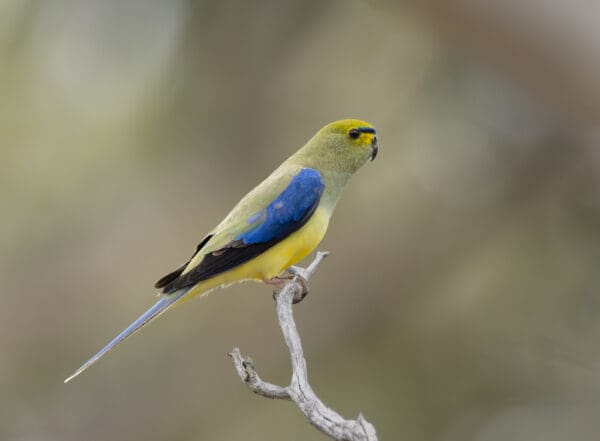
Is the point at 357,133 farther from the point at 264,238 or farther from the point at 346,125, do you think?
the point at 264,238

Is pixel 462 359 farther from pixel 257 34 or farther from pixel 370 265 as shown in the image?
pixel 257 34

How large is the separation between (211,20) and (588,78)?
381 cm

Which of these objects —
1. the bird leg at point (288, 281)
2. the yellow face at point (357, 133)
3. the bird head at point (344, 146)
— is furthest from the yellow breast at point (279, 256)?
the yellow face at point (357, 133)

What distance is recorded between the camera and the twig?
2.71 meters

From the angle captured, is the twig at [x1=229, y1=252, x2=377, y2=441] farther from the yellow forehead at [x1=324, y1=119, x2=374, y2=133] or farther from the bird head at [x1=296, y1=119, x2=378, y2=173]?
the yellow forehead at [x1=324, y1=119, x2=374, y2=133]

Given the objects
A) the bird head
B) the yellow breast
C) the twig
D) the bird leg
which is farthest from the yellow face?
the twig

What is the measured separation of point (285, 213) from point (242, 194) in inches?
132

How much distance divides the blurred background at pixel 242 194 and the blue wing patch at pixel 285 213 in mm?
3041

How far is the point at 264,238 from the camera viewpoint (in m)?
4.41

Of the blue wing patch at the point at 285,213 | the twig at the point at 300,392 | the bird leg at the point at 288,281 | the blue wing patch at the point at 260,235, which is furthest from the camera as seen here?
the bird leg at the point at 288,281

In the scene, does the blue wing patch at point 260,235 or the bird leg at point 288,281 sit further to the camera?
the bird leg at point 288,281

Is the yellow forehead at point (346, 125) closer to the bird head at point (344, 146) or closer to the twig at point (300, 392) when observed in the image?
the bird head at point (344, 146)

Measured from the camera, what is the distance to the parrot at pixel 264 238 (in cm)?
432

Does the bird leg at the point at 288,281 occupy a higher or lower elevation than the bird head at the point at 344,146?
lower
